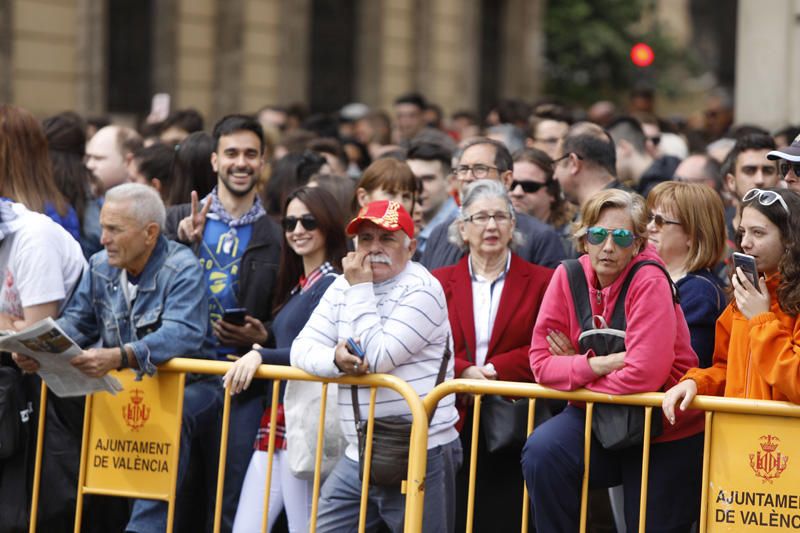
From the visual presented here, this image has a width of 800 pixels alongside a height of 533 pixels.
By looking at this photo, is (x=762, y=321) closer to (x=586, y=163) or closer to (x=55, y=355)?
(x=586, y=163)

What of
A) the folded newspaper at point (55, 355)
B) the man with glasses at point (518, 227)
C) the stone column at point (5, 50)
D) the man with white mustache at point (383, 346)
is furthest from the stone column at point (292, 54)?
the man with white mustache at point (383, 346)

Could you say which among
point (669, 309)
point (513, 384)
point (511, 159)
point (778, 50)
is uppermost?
point (778, 50)

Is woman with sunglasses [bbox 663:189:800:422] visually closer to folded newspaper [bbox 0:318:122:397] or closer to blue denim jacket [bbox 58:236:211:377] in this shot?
blue denim jacket [bbox 58:236:211:377]

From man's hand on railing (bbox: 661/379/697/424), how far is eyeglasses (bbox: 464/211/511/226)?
1500 mm

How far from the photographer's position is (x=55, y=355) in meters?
5.98

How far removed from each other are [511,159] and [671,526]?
2.86m

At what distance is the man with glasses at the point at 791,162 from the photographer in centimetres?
619

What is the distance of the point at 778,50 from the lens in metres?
11.8

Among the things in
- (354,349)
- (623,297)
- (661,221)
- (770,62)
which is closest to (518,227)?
(661,221)

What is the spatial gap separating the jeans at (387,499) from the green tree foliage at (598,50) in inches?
901

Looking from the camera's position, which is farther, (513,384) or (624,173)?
(624,173)

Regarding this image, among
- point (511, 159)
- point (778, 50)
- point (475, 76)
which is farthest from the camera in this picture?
point (475, 76)

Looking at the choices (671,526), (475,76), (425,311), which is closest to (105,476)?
(425,311)

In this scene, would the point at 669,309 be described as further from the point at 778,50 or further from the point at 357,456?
the point at 778,50
